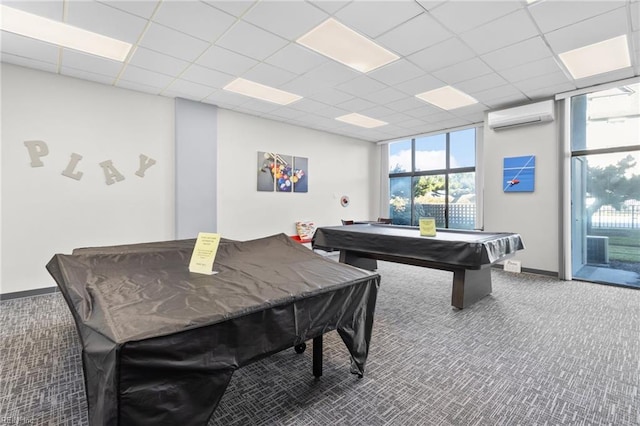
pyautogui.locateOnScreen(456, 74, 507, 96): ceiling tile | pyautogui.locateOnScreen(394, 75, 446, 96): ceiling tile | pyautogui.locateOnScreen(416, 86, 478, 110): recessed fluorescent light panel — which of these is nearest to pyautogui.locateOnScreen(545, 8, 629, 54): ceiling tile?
pyautogui.locateOnScreen(456, 74, 507, 96): ceiling tile

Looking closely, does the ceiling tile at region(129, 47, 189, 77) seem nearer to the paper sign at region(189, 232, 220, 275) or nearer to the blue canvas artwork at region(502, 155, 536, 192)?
the paper sign at region(189, 232, 220, 275)

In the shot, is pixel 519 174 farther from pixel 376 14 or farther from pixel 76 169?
pixel 76 169

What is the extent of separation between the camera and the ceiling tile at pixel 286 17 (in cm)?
252

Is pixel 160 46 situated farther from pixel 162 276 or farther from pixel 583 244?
pixel 583 244

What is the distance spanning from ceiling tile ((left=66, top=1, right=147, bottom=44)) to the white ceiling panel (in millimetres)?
649

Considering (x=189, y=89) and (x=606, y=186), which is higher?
(x=189, y=89)

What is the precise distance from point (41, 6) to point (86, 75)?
1.50 m

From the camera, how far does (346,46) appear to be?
321 cm

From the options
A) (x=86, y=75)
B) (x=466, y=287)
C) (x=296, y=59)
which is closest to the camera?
(x=466, y=287)

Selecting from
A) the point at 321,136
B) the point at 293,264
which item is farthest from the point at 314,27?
the point at 321,136

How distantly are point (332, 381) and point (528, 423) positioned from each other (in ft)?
3.55

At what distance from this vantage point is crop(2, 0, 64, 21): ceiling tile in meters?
2.45

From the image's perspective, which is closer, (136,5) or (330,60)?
(136,5)

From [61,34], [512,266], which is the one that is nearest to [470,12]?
[61,34]
